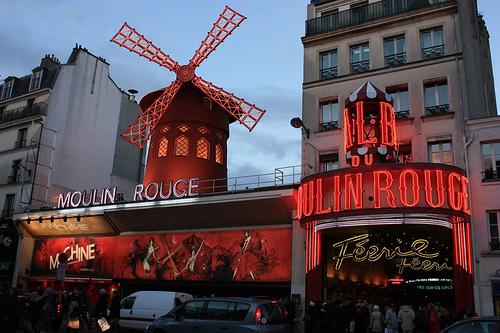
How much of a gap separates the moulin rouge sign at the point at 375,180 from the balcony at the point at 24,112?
1413 centimetres

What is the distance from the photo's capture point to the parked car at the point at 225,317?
331 inches

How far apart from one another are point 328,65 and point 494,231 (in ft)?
22.3

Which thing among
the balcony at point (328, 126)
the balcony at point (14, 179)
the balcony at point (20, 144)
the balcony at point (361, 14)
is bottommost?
the balcony at point (14, 179)

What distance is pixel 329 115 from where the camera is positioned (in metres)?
15.4

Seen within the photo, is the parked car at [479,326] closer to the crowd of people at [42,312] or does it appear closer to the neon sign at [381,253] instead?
the crowd of people at [42,312]

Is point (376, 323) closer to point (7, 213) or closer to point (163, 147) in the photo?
point (163, 147)

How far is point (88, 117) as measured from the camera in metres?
24.7

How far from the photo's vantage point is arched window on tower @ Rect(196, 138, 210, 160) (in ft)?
64.0

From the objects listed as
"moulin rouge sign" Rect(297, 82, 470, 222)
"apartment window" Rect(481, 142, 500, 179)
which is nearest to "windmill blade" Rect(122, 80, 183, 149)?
"moulin rouge sign" Rect(297, 82, 470, 222)

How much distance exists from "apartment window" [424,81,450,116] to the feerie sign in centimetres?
737

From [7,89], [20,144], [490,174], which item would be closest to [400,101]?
[490,174]

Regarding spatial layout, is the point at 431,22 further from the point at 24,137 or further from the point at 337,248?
the point at 24,137

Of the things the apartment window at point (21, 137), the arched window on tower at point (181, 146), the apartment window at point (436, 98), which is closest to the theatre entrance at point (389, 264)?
the apartment window at point (436, 98)

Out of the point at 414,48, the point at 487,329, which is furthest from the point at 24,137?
the point at 487,329
